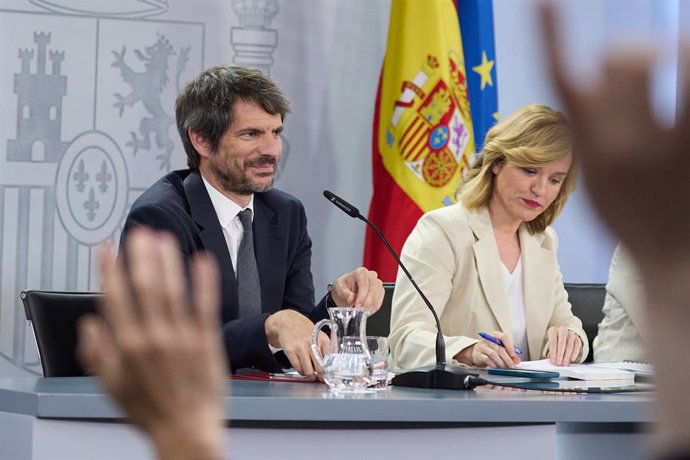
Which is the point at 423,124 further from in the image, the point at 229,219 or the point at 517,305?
the point at 229,219

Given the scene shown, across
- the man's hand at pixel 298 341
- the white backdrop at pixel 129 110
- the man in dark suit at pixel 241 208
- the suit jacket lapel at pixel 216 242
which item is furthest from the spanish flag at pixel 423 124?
the man's hand at pixel 298 341

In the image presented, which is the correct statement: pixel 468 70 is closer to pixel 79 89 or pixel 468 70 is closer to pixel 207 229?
pixel 79 89

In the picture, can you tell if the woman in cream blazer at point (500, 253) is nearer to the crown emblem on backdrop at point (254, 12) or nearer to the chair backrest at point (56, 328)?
the chair backrest at point (56, 328)

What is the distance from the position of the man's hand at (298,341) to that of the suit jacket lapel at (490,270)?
106cm

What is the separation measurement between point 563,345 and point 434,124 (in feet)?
5.46

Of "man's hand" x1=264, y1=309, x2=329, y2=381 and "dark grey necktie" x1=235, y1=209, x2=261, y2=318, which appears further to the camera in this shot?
"dark grey necktie" x1=235, y1=209, x2=261, y2=318

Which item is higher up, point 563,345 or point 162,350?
point 162,350

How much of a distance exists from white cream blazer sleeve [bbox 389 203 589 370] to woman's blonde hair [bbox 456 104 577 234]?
0.08 meters

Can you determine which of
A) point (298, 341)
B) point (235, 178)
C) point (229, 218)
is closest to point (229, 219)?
point (229, 218)

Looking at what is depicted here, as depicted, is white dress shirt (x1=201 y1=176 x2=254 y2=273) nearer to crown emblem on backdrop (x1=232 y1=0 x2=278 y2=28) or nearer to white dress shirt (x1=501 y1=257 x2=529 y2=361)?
white dress shirt (x1=501 y1=257 x2=529 y2=361)

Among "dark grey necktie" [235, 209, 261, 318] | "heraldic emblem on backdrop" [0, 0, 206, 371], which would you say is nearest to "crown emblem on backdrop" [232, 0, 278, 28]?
"heraldic emblem on backdrop" [0, 0, 206, 371]

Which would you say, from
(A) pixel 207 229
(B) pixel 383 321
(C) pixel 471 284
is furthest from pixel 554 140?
(A) pixel 207 229

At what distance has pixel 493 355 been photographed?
9.47 feet

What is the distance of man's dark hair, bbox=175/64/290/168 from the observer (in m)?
3.25
